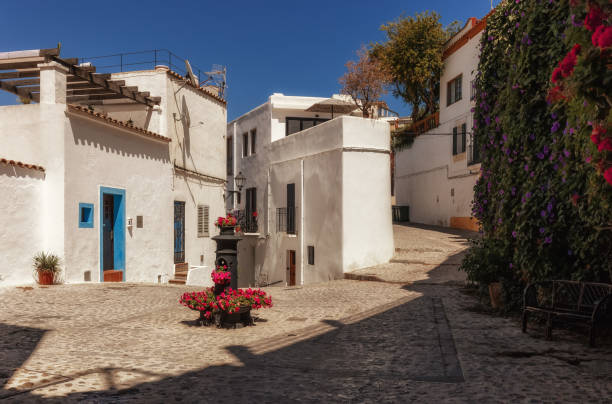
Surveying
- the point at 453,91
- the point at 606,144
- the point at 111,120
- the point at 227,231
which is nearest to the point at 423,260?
the point at 227,231

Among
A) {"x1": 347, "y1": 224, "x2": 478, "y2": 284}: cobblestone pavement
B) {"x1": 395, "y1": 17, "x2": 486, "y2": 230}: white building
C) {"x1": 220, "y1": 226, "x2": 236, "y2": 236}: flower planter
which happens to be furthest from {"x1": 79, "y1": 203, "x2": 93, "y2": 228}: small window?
{"x1": 395, "y1": 17, "x2": 486, "y2": 230}: white building

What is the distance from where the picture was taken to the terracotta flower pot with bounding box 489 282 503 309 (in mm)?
9086

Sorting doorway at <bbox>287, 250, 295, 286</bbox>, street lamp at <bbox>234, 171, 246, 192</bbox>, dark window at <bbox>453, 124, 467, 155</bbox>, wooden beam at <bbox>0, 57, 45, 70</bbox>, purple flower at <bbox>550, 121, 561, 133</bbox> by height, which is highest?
wooden beam at <bbox>0, 57, 45, 70</bbox>

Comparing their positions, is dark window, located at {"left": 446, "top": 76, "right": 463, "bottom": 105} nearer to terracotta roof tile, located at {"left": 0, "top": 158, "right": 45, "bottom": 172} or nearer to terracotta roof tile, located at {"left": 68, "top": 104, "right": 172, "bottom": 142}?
terracotta roof tile, located at {"left": 68, "top": 104, "right": 172, "bottom": 142}

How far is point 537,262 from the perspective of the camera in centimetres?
758

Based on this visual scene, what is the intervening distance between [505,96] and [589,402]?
5.35 metres

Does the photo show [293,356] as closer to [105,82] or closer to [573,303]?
[573,303]

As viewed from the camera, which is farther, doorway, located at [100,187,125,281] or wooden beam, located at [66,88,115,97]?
wooden beam, located at [66,88,115,97]

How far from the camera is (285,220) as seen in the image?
20.8m

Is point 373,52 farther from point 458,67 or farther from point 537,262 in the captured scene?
point 537,262

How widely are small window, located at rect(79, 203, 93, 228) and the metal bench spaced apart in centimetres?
1044

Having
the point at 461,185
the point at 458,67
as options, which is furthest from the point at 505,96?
the point at 458,67

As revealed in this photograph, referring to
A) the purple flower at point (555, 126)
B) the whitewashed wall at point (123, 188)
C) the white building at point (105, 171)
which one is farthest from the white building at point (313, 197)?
the purple flower at point (555, 126)

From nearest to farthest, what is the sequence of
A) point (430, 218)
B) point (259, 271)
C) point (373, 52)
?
point (259, 271) → point (430, 218) → point (373, 52)
